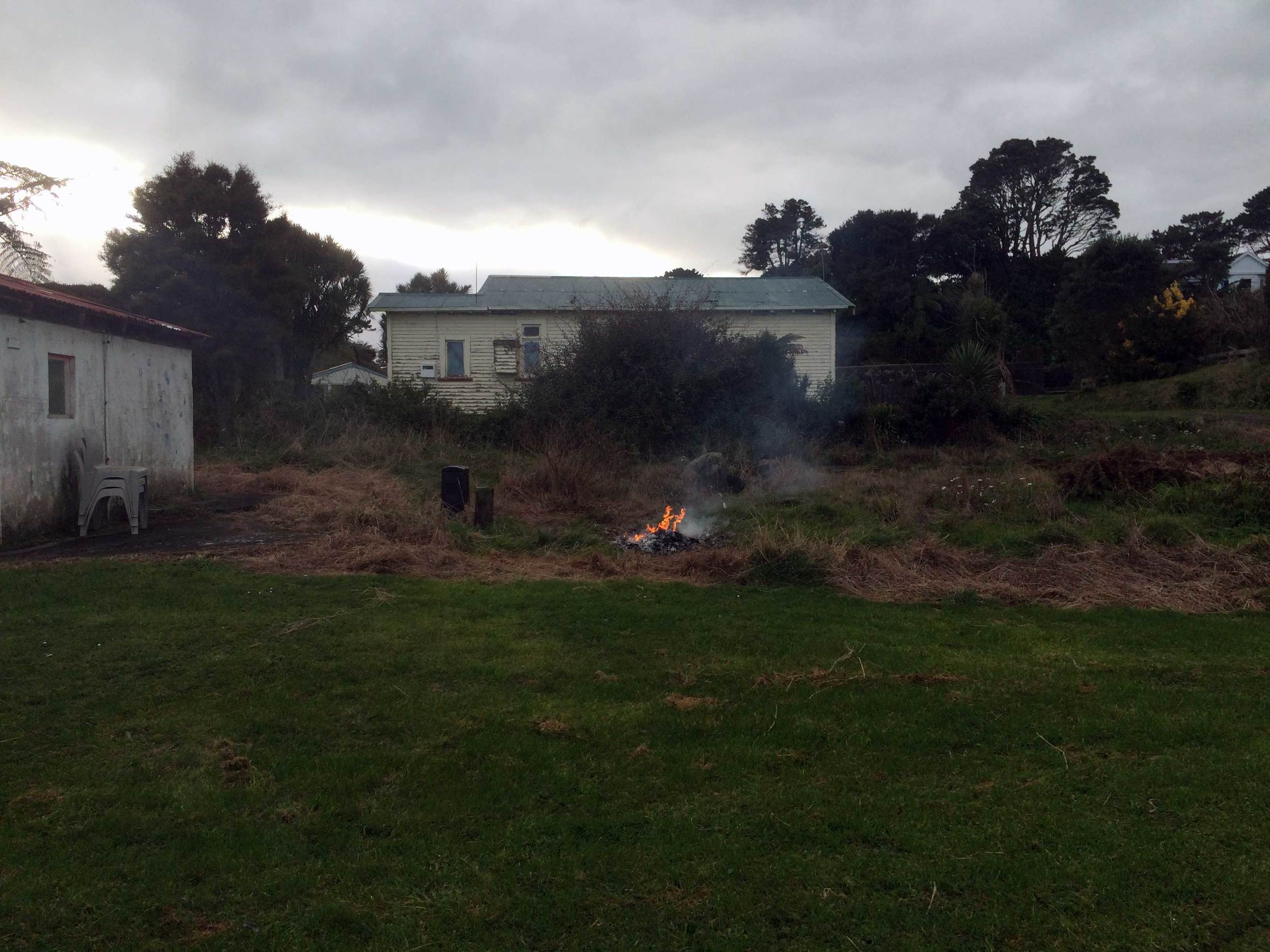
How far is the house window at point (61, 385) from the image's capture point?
11156 millimetres

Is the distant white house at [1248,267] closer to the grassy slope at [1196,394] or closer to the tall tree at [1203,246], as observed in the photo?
the tall tree at [1203,246]

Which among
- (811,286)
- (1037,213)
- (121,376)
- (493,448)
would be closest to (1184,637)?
(121,376)

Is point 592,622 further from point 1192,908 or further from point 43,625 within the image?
point 1192,908

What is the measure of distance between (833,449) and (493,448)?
7542 mm

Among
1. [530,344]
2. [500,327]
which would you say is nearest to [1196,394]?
[530,344]

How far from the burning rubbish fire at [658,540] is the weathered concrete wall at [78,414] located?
22.0ft

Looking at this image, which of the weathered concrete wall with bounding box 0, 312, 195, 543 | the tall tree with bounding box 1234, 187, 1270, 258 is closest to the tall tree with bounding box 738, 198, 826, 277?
the tall tree with bounding box 1234, 187, 1270, 258

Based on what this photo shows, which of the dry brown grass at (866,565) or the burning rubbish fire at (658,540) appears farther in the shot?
the burning rubbish fire at (658,540)

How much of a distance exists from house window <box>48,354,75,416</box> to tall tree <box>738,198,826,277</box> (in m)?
47.5

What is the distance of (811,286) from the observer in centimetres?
2803

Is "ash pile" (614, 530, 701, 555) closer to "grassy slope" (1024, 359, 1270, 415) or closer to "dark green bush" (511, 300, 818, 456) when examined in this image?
"dark green bush" (511, 300, 818, 456)

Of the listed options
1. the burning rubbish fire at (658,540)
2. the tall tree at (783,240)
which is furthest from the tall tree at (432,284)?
the burning rubbish fire at (658,540)

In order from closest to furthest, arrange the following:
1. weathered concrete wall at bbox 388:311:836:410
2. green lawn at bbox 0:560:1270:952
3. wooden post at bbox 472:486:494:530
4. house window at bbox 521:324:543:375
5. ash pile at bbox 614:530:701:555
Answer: green lawn at bbox 0:560:1270:952 → ash pile at bbox 614:530:701:555 → wooden post at bbox 472:486:494:530 → house window at bbox 521:324:543:375 → weathered concrete wall at bbox 388:311:836:410

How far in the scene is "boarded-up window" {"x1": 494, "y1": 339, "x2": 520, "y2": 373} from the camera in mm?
26531
